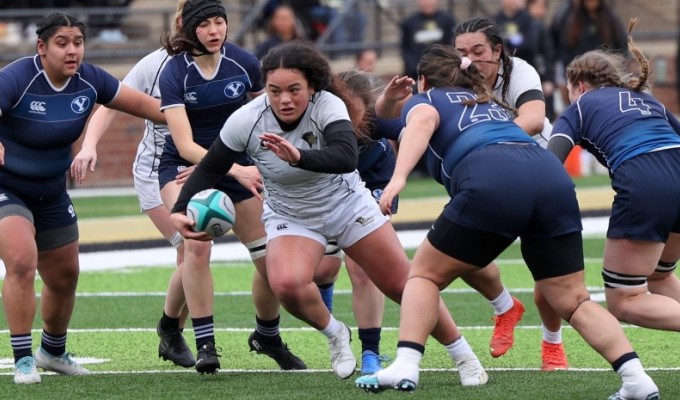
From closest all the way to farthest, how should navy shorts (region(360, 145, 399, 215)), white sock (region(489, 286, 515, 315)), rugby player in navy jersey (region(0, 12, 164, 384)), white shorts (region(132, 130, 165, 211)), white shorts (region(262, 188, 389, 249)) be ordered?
1. white shorts (region(262, 188, 389, 249))
2. rugby player in navy jersey (region(0, 12, 164, 384))
3. white sock (region(489, 286, 515, 315))
4. navy shorts (region(360, 145, 399, 215))
5. white shorts (region(132, 130, 165, 211))

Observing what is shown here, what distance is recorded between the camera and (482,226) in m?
6.32

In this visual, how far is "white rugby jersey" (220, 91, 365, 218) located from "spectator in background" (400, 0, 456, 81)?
1239cm

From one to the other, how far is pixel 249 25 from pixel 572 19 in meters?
5.73

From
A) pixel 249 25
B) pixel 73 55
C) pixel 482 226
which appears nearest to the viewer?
pixel 482 226

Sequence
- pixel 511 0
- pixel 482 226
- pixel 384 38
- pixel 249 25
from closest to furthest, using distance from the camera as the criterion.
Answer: pixel 482 226 < pixel 511 0 < pixel 249 25 < pixel 384 38

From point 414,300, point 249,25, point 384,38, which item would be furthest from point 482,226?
point 384,38

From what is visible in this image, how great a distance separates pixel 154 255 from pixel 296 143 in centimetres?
705

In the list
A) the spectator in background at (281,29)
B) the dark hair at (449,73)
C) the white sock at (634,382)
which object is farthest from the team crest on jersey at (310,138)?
the spectator in background at (281,29)

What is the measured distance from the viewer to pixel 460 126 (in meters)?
6.62

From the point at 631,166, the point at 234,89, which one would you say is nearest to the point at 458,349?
the point at 631,166

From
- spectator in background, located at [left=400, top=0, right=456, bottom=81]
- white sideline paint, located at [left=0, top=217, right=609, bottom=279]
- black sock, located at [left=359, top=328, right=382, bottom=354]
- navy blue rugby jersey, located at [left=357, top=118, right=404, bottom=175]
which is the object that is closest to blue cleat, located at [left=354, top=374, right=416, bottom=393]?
black sock, located at [left=359, top=328, right=382, bottom=354]

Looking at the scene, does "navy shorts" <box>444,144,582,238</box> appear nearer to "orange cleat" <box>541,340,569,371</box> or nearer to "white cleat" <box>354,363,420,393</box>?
"white cleat" <box>354,363,420,393</box>

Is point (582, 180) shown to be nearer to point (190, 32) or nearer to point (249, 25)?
point (249, 25)

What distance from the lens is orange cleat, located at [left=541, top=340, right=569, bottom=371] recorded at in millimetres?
7574
